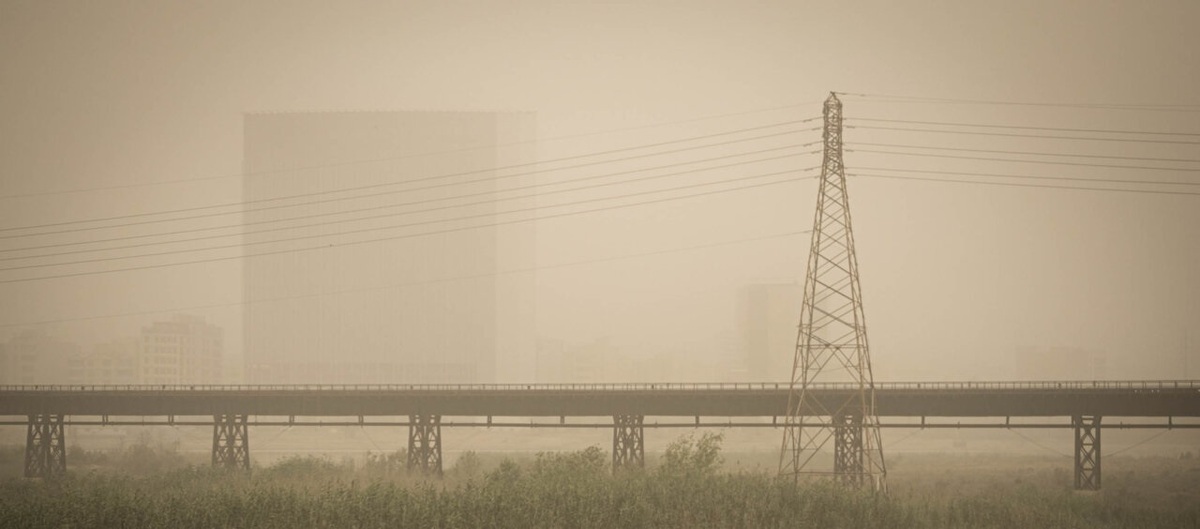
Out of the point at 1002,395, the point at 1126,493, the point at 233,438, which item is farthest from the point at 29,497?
the point at 1126,493

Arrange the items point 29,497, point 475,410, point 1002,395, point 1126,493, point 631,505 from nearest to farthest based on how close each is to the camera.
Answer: point 631,505
point 29,497
point 1126,493
point 1002,395
point 475,410

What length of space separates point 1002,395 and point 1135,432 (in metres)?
106

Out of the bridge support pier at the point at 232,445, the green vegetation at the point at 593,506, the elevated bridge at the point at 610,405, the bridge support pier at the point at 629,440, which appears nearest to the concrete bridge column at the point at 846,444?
the elevated bridge at the point at 610,405

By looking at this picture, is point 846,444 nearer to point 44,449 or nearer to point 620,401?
point 620,401

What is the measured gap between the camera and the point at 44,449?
96.2 metres

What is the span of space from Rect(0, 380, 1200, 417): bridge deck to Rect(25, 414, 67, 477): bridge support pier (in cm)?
93

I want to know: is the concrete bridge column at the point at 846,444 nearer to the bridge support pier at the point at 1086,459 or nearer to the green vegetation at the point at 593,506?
the green vegetation at the point at 593,506

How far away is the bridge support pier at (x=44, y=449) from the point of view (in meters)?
94.9

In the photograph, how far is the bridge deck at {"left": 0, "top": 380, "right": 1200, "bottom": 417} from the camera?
84438 millimetres

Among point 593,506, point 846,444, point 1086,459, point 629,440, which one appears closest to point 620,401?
point 629,440

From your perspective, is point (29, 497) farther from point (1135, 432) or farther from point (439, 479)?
point (1135, 432)

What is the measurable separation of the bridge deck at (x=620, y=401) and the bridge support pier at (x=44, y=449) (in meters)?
0.93

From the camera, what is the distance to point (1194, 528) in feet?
207

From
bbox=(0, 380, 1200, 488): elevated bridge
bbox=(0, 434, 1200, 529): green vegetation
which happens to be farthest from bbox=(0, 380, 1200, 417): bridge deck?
bbox=(0, 434, 1200, 529): green vegetation
